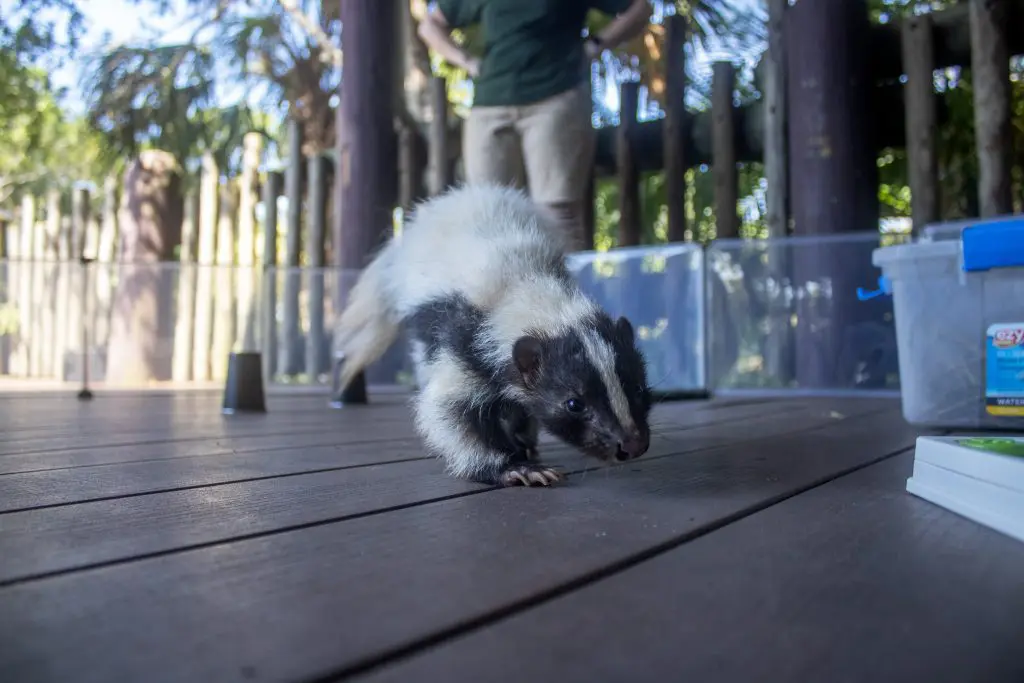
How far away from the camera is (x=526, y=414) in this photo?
91.5 inches

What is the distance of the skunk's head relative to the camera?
196cm

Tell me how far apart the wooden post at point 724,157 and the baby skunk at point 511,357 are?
2.84m

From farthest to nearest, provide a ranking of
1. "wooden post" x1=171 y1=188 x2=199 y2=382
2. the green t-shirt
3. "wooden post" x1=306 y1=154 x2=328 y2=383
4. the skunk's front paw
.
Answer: "wooden post" x1=306 y1=154 x2=328 y2=383 < "wooden post" x1=171 y1=188 x2=199 y2=382 < the green t-shirt < the skunk's front paw

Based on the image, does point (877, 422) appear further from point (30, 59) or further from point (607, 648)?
point (30, 59)

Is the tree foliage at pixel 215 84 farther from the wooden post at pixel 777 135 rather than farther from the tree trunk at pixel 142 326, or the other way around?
the wooden post at pixel 777 135

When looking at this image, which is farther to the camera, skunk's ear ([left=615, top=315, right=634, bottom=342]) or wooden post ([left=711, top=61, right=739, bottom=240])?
wooden post ([left=711, top=61, right=739, bottom=240])

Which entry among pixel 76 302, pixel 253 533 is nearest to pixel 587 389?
pixel 253 533

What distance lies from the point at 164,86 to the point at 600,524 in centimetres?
834

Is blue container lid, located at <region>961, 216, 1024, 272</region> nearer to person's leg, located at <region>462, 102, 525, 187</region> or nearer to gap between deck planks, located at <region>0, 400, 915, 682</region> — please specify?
gap between deck planks, located at <region>0, 400, 915, 682</region>

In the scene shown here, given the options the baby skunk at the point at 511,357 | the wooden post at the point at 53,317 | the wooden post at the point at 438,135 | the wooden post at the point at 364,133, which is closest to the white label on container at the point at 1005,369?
the baby skunk at the point at 511,357

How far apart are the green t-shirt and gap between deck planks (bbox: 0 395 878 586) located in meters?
2.40

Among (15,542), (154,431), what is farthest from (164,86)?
(15,542)

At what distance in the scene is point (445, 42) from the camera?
4.38 meters

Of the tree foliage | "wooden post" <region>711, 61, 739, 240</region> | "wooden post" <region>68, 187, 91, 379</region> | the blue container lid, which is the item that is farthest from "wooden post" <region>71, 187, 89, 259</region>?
the blue container lid
